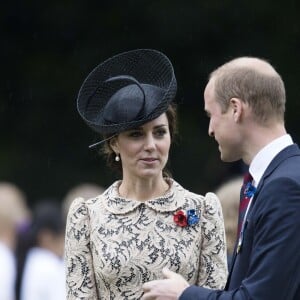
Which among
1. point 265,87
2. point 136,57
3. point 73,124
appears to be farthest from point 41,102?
point 265,87

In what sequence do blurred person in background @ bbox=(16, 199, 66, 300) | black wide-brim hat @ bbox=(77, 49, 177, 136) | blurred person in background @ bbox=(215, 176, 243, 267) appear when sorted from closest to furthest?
black wide-brim hat @ bbox=(77, 49, 177, 136) < blurred person in background @ bbox=(215, 176, 243, 267) < blurred person in background @ bbox=(16, 199, 66, 300)

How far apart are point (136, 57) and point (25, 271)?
Answer: 328 cm

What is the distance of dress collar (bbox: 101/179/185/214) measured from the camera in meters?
5.72

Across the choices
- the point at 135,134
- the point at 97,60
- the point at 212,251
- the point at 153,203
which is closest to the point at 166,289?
the point at 212,251

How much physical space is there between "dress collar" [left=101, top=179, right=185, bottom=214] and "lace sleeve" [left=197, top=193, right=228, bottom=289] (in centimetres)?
13

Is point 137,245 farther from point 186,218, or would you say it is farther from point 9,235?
point 9,235

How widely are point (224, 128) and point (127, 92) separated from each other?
91 centimetres

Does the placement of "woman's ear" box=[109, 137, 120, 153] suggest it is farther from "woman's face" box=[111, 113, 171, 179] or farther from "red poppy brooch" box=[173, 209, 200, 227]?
"red poppy brooch" box=[173, 209, 200, 227]

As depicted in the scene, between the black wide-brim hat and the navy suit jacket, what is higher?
the black wide-brim hat

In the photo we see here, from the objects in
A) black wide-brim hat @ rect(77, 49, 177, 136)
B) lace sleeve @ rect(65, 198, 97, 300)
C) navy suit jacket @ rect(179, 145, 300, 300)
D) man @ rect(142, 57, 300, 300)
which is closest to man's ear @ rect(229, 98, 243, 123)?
man @ rect(142, 57, 300, 300)

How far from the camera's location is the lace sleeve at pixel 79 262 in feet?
18.6

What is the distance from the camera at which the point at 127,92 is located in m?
5.79

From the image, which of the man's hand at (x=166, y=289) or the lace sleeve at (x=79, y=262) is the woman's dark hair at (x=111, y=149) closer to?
the lace sleeve at (x=79, y=262)

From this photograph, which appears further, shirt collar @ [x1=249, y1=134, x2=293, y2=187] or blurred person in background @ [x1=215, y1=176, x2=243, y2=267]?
blurred person in background @ [x1=215, y1=176, x2=243, y2=267]
